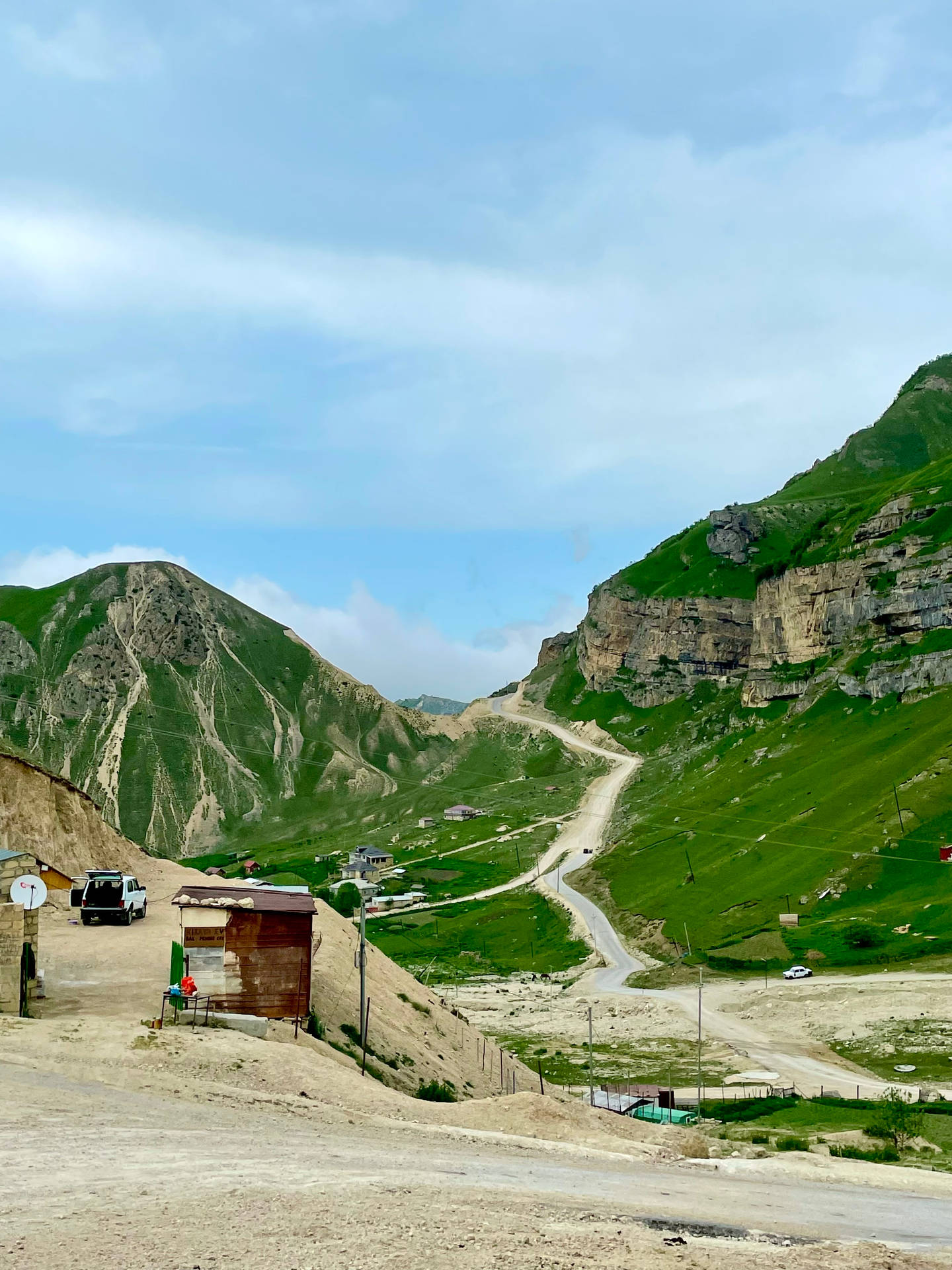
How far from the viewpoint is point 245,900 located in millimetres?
35125

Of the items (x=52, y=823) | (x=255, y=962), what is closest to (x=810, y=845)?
(x=52, y=823)

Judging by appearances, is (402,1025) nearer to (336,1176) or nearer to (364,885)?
(336,1176)

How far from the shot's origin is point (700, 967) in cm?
10025

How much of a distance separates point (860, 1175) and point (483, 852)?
154 m

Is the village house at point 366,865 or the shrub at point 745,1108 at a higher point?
the village house at point 366,865

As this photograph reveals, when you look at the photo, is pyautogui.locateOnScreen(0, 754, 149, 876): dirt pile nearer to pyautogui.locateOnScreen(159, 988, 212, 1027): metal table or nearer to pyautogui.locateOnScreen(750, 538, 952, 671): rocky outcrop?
pyautogui.locateOnScreen(159, 988, 212, 1027): metal table

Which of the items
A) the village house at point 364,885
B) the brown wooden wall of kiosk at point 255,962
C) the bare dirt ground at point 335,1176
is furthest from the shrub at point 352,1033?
the village house at point 364,885

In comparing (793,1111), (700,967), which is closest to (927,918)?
(700,967)

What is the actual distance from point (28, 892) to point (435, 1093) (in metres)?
17.3

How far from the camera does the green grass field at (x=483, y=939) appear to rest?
4594 inches

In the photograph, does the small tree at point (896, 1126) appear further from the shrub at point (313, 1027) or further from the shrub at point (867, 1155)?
the shrub at point (313, 1027)

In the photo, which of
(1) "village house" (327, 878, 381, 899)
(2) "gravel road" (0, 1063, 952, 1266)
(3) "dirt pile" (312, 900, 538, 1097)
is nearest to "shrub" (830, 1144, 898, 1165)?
(2) "gravel road" (0, 1063, 952, 1266)

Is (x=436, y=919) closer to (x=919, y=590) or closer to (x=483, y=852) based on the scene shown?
(x=483, y=852)

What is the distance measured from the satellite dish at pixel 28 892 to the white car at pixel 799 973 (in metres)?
71.3
